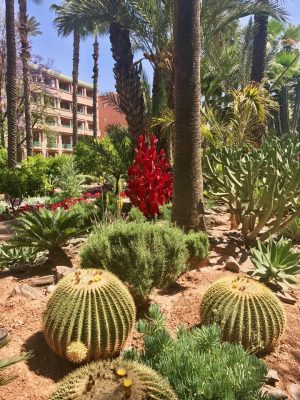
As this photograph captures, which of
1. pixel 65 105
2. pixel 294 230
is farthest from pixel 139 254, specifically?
pixel 65 105

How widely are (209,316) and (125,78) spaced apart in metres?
10.6

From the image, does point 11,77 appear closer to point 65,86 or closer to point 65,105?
→ point 65,105

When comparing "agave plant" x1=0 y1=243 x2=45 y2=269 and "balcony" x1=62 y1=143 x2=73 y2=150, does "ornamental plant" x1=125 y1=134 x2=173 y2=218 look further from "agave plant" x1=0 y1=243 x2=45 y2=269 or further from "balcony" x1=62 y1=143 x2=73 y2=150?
"balcony" x1=62 y1=143 x2=73 y2=150

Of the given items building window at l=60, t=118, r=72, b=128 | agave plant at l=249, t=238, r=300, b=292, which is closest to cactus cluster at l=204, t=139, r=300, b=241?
agave plant at l=249, t=238, r=300, b=292

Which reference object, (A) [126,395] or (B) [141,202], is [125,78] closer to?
(B) [141,202]

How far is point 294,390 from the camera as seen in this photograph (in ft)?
9.21

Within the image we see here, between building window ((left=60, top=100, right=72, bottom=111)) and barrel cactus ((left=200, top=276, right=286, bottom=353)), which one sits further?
building window ((left=60, top=100, right=72, bottom=111))

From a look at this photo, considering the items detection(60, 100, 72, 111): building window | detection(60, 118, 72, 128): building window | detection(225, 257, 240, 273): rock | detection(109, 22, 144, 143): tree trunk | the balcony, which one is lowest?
detection(225, 257, 240, 273): rock

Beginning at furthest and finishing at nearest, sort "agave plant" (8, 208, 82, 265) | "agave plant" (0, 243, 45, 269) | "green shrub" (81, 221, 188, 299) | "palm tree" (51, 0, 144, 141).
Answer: "palm tree" (51, 0, 144, 141) < "agave plant" (0, 243, 45, 269) < "agave plant" (8, 208, 82, 265) < "green shrub" (81, 221, 188, 299)

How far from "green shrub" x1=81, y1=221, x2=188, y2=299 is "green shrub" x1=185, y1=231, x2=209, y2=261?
0.31 metres

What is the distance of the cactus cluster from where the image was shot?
5422 mm

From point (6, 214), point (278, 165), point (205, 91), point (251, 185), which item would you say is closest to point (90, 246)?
point (251, 185)

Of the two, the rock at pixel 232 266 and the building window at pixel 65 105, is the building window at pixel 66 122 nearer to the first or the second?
the building window at pixel 65 105

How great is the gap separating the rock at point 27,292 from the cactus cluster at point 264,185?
3323 millimetres
